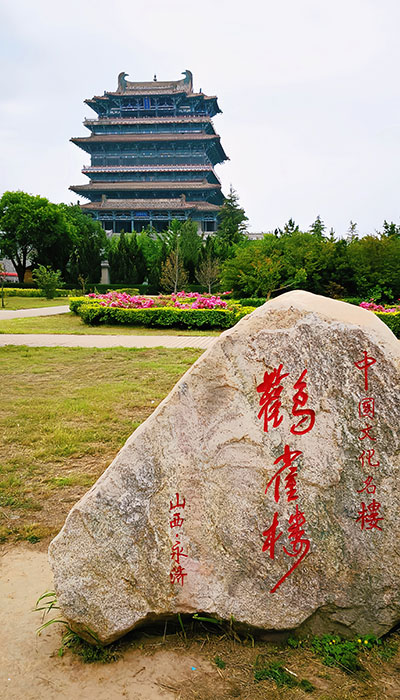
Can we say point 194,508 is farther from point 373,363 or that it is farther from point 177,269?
point 177,269

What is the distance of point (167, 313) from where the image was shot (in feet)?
42.8

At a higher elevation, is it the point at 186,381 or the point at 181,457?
the point at 186,381

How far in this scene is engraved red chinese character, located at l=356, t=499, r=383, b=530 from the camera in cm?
216

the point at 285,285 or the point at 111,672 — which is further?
the point at 285,285

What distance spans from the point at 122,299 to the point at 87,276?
14101 mm

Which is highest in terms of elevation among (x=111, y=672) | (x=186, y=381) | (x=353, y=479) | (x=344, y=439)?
(x=186, y=381)

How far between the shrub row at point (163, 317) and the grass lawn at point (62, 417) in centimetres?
389

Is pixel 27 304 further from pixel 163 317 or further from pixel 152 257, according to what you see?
pixel 163 317

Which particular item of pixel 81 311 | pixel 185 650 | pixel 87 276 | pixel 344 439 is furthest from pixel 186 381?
pixel 87 276

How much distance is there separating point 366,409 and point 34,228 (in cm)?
2917

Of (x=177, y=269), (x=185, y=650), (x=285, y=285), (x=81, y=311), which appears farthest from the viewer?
(x=177, y=269)

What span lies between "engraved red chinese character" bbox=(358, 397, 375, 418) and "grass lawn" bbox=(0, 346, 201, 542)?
2058mm

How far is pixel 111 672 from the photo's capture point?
2051 mm

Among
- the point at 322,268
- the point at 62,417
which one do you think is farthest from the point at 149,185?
the point at 62,417
